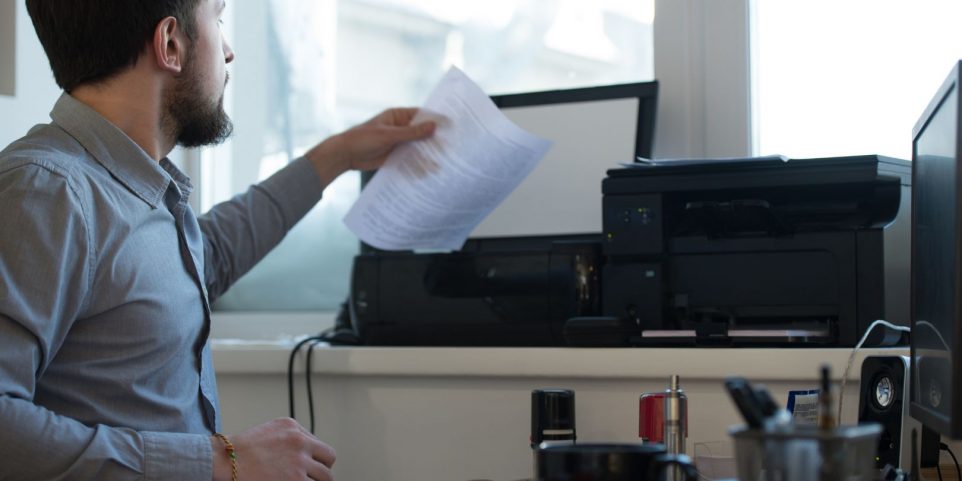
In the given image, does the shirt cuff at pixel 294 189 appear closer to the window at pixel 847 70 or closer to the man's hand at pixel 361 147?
the man's hand at pixel 361 147

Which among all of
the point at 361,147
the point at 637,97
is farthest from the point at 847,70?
the point at 361,147

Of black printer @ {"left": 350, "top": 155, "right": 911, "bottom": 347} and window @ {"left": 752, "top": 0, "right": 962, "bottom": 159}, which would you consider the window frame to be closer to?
window @ {"left": 752, "top": 0, "right": 962, "bottom": 159}

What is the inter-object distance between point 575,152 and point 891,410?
3.00ft

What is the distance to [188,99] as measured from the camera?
1542 millimetres

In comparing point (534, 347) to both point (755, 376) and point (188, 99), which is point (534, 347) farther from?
point (188, 99)

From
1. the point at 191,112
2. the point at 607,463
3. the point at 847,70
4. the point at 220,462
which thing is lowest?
the point at 220,462

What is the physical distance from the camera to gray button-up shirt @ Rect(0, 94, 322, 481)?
122 centimetres

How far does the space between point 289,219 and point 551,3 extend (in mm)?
781

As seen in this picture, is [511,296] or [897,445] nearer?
[897,445]

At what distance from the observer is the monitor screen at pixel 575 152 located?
204cm

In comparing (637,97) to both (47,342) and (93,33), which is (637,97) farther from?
(47,342)

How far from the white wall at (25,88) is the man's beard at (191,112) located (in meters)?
0.77

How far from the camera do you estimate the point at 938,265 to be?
1.09 m

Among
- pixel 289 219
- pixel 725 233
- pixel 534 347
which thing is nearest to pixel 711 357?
pixel 725 233
